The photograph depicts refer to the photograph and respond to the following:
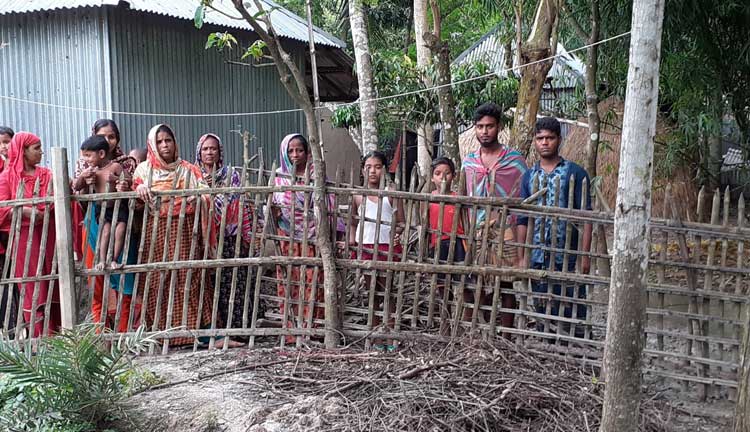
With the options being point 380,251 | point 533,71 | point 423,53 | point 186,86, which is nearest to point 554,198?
point 380,251

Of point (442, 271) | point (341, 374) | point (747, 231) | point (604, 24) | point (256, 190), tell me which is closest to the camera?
point (747, 231)

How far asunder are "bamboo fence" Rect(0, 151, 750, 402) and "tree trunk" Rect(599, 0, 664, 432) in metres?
1.19

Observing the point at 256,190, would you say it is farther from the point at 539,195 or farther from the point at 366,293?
the point at 539,195

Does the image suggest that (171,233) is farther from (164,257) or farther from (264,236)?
(264,236)

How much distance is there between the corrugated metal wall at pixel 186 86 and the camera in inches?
308

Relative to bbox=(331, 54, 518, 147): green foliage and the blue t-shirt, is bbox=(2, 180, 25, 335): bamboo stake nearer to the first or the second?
the blue t-shirt

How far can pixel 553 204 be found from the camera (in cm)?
429

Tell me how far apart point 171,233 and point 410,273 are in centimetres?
178

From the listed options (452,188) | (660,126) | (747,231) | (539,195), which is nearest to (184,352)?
(452,188)

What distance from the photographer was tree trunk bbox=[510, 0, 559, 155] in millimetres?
6162

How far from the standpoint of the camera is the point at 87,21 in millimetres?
7617

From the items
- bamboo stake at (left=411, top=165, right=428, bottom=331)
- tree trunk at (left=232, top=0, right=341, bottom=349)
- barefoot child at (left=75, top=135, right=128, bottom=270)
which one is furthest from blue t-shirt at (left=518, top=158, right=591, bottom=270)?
barefoot child at (left=75, top=135, right=128, bottom=270)

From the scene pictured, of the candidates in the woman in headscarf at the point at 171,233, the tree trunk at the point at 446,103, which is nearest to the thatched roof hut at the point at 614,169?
the tree trunk at the point at 446,103

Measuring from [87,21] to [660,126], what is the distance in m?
8.89
